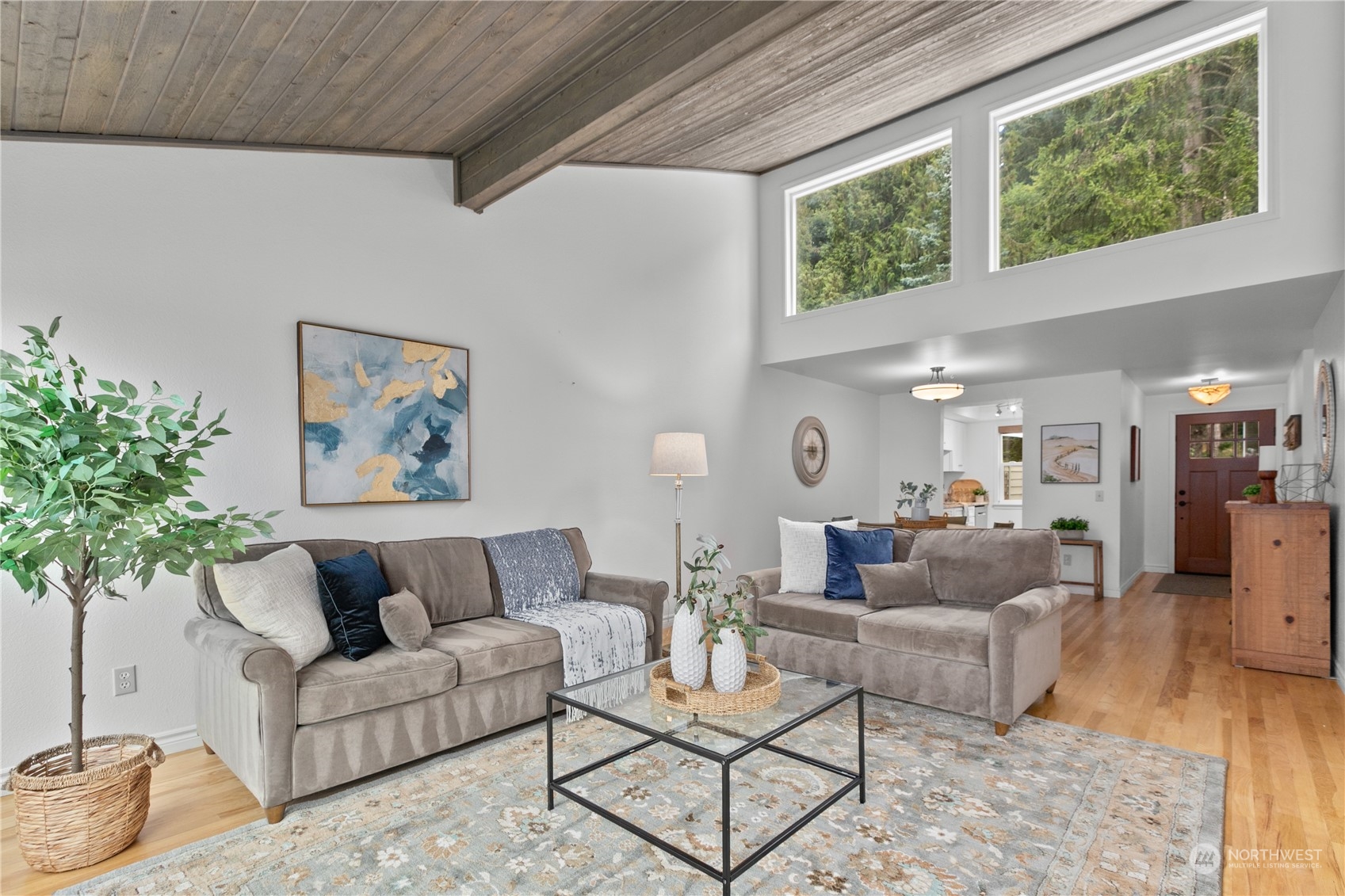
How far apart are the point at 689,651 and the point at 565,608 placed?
1.42 m

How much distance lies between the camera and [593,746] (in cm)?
291

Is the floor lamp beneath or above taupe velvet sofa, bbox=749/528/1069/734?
above

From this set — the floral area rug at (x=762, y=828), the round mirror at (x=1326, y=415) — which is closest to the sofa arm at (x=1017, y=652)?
the floral area rug at (x=762, y=828)

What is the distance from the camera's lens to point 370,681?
2.53 m

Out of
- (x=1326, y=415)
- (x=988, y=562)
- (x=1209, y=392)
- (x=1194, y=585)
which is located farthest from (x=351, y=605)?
(x=1194, y=585)

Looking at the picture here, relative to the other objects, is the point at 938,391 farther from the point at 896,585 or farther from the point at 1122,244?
the point at 896,585

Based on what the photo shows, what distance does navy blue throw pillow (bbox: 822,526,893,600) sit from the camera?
385 cm

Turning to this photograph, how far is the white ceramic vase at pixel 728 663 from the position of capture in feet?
7.58

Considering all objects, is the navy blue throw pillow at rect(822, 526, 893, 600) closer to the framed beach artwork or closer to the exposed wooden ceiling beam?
the exposed wooden ceiling beam

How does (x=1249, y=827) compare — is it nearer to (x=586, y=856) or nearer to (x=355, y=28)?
(x=586, y=856)

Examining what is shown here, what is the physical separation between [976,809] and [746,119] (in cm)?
416

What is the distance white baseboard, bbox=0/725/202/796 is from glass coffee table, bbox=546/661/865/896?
172 centimetres

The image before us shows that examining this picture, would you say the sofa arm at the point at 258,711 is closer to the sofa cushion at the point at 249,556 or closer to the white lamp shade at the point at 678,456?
the sofa cushion at the point at 249,556

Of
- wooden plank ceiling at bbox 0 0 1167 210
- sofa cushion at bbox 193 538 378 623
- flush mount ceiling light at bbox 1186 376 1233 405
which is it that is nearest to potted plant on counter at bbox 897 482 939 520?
flush mount ceiling light at bbox 1186 376 1233 405
